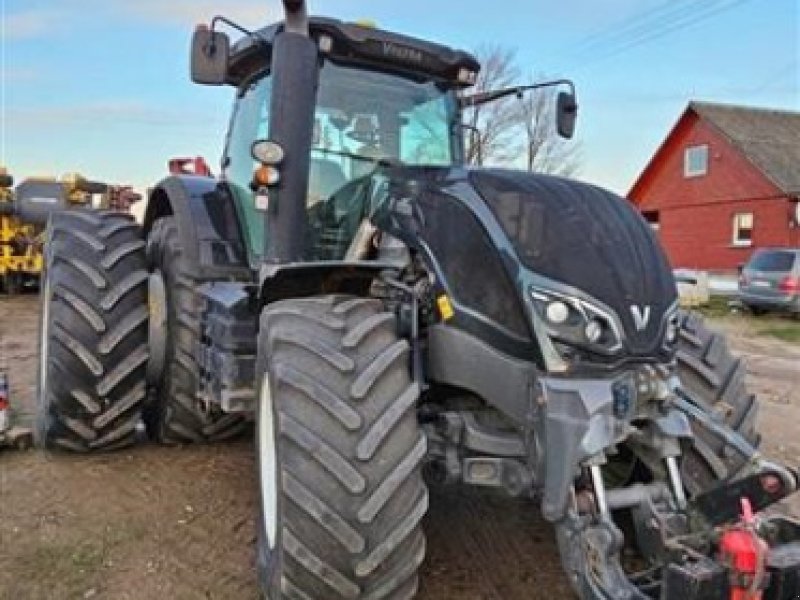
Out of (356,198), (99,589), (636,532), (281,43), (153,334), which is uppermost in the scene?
(281,43)

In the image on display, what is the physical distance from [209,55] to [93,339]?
1818 millimetres

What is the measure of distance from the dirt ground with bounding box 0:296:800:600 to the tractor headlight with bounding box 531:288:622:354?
1.25 meters

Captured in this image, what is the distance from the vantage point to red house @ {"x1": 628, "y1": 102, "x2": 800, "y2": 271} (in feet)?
92.6

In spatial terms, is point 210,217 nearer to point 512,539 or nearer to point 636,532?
point 512,539

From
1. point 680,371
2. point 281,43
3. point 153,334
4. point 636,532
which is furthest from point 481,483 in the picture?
point 153,334

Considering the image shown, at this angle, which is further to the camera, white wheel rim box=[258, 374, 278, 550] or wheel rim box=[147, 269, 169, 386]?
wheel rim box=[147, 269, 169, 386]

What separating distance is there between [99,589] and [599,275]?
2.39 meters

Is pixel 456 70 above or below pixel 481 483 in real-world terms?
above

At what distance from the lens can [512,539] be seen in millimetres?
4145

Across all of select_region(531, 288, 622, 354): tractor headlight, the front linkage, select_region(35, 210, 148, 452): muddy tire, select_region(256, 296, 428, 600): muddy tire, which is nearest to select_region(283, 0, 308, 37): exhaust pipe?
select_region(256, 296, 428, 600): muddy tire

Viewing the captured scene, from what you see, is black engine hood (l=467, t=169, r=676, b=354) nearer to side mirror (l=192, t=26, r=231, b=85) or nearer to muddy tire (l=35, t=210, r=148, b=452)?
side mirror (l=192, t=26, r=231, b=85)

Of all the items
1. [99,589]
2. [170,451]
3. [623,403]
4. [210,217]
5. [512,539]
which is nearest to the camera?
[623,403]

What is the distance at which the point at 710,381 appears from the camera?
12.3ft

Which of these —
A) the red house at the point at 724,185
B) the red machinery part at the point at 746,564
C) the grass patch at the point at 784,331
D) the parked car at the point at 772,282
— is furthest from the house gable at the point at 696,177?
the red machinery part at the point at 746,564
